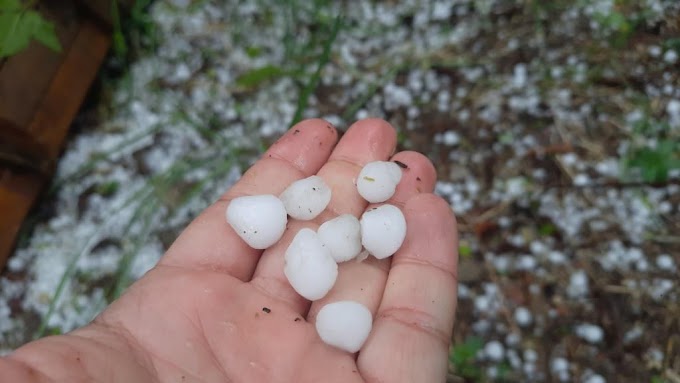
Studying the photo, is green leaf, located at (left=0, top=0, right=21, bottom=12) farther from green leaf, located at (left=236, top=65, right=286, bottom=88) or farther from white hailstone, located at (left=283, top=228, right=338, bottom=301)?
white hailstone, located at (left=283, top=228, right=338, bottom=301)

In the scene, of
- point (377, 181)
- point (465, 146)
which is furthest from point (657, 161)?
point (377, 181)

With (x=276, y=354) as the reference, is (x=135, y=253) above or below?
below

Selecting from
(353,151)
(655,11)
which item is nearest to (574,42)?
(655,11)

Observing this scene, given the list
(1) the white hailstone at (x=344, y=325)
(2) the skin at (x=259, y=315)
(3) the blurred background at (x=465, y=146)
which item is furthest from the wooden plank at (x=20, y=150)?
(1) the white hailstone at (x=344, y=325)

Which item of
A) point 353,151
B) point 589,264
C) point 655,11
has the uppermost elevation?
point 353,151

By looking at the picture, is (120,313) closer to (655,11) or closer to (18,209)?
(18,209)

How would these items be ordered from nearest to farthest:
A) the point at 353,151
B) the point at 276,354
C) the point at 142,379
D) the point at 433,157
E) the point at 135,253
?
the point at 142,379 < the point at 276,354 < the point at 353,151 < the point at 135,253 < the point at 433,157

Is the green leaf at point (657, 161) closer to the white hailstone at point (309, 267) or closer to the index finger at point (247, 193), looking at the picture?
the index finger at point (247, 193)
